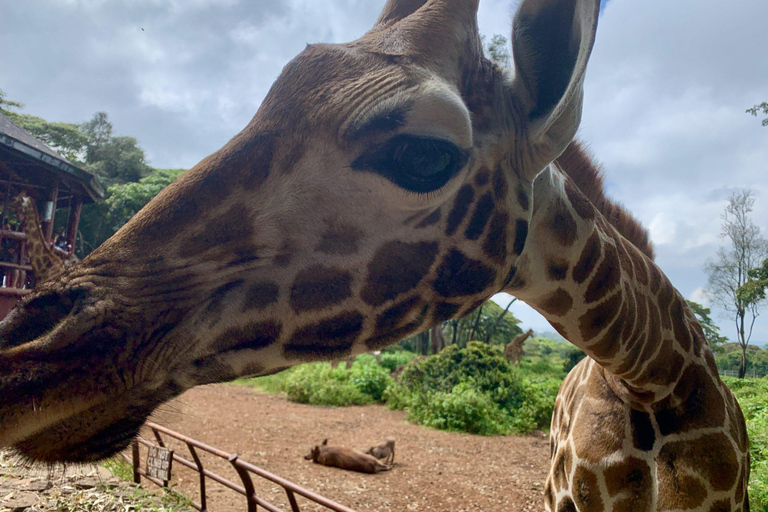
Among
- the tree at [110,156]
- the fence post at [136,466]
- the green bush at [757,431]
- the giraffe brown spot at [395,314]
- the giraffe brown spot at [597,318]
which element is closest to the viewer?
the giraffe brown spot at [395,314]

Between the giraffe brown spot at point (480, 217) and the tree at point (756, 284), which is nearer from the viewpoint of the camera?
the giraffe brown spot at point (480, 217)

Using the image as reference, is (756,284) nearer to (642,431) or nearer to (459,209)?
(642,431)

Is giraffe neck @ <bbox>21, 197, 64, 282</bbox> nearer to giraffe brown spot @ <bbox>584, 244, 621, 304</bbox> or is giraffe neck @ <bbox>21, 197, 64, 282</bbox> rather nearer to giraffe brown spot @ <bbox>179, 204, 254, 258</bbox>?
giraffe brown spot @ <bbox>179, 204, 254, 258</bbox>

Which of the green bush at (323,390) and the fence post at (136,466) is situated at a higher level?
the fence post at (136,466)

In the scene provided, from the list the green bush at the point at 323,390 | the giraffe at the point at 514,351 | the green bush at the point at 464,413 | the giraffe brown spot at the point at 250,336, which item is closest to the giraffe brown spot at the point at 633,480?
the giraffe brown spot at the point at 250,336

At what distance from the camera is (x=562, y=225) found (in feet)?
5.25

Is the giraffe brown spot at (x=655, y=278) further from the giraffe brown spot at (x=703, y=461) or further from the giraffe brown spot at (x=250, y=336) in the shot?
the giraffe brown spot at (x=250, y=336)

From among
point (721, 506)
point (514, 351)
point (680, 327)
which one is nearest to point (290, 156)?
point (680, 327)

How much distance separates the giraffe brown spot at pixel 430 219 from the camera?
1.25m

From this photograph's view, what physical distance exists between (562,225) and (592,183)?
24.7 inches

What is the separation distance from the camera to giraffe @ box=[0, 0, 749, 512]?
0.92 meters

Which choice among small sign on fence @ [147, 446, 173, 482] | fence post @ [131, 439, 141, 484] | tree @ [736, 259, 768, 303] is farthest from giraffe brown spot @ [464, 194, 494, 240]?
tree @ [736, 259, 768, 303]

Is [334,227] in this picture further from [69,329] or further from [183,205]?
[69,329]

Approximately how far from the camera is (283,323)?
3.69 feet
